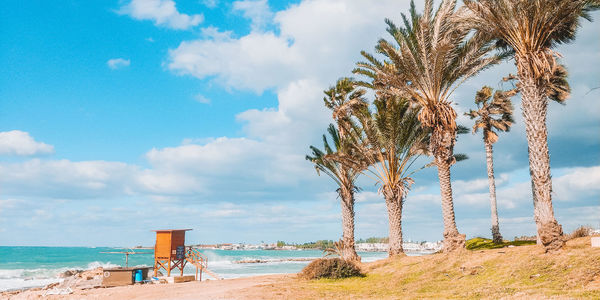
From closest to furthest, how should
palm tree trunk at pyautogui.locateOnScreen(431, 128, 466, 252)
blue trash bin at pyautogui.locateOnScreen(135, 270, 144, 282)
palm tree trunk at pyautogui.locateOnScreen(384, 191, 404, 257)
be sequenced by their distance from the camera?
palm tree trunk at pyautogui.locateOnScreen(431, 128, 466, 252)
palm tree trunk at pyautogui.locateOnScreen(384, 191, 404, 257)
blue trash bin at pyautogui.locateOnScreen(135, 270, 144, 282)

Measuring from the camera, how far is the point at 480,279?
Answer: 12.8 m

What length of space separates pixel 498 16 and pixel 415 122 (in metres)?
8.14

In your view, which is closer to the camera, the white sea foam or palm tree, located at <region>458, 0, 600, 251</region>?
palm tree, located at <region>458, 0, 600, 251</region>

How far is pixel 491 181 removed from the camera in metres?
31.4

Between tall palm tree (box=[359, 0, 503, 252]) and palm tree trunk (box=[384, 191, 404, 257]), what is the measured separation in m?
3.95

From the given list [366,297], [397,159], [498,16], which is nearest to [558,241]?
[366,297]

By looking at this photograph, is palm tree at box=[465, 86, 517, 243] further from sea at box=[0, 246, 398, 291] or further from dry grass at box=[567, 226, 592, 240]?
sea at box=[0, 246, 398, 291]

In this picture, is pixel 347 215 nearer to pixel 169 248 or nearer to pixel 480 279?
pixel 169 248

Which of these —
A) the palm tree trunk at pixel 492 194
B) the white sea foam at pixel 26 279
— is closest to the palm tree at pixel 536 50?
the palm tree trunk at pixel 492 194

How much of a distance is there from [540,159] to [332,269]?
9.85 m

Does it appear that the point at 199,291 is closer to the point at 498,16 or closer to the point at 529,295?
the point at 529,295

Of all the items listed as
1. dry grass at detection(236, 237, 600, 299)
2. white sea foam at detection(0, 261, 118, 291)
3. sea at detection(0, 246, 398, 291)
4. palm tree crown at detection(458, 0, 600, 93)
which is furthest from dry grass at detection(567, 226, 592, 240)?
white sea foam at detection(0, 261, 118, 291)

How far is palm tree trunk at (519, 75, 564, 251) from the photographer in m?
13.0

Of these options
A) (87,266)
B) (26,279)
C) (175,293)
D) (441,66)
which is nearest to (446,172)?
(441,66)
